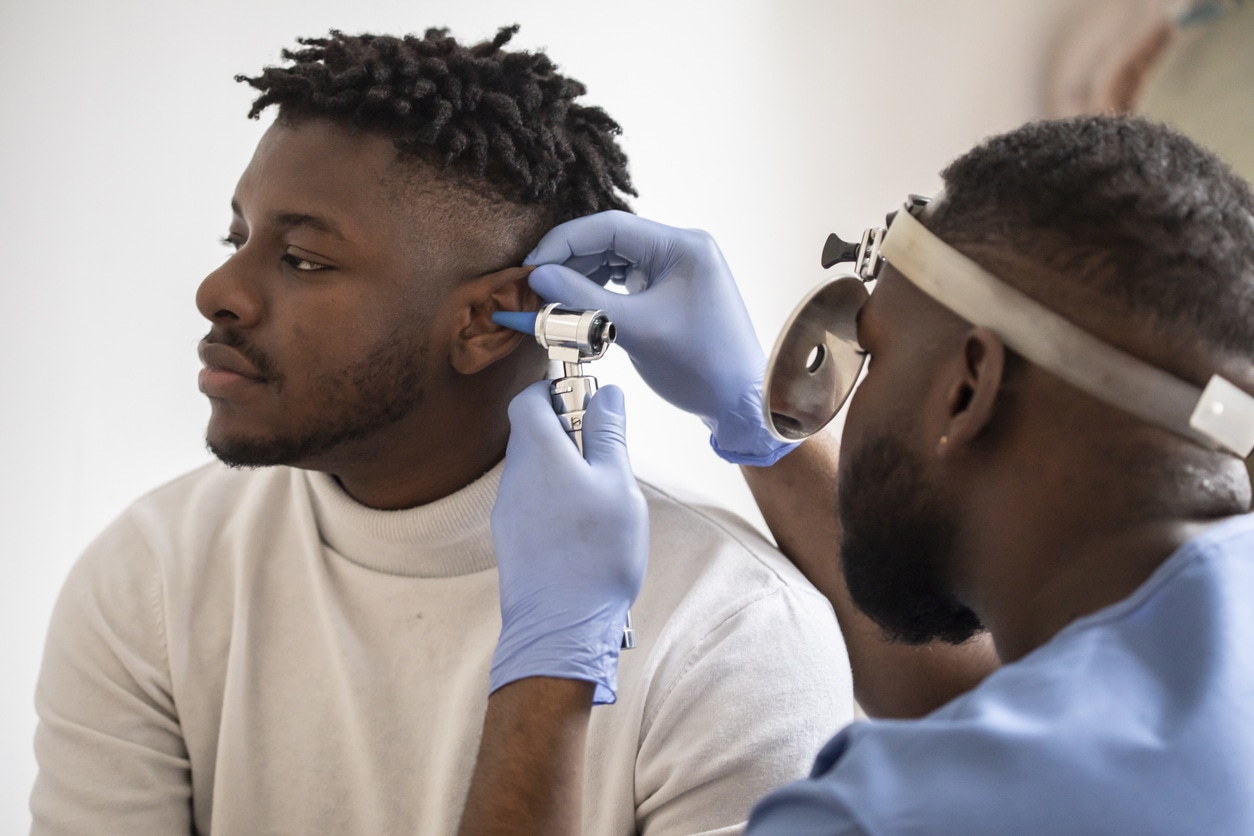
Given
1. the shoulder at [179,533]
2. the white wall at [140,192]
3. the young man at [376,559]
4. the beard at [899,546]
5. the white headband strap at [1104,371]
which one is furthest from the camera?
the white wall at [140,192]

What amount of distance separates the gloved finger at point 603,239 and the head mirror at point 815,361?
264mm

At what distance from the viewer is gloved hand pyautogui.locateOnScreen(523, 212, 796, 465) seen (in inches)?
48.1

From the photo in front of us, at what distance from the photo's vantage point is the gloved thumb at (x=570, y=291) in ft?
3.95

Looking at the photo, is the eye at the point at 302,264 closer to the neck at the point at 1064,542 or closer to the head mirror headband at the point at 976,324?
the head mirror headband at the point at 976,324

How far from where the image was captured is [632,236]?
4.14 feet

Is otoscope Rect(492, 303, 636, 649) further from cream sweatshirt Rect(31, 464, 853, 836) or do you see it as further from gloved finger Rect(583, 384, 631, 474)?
cream sweatshirt Rect(31, 464, 853, 836)

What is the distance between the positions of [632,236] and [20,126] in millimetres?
941

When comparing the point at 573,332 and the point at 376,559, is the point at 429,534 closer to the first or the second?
the point at 376,559

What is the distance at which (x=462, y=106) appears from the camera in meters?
1.26

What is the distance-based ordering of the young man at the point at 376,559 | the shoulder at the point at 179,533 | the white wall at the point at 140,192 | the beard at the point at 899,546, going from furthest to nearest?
the white wall at the point at 140,192
the shoulder at the point at 179,533
the young man at the point at 376,559
the beard at the point at 899,546

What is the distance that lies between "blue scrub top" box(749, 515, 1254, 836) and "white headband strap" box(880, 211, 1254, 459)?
0.29ft

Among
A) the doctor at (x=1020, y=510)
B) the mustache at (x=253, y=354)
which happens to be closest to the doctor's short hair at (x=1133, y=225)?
the doctor at (x=1020, y=510)

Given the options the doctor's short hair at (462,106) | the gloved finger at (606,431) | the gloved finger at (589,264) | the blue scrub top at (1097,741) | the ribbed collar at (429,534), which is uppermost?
the doctor's short hair at (462,106)

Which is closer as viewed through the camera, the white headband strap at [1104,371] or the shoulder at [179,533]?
the white headband strap at [1104,371]
